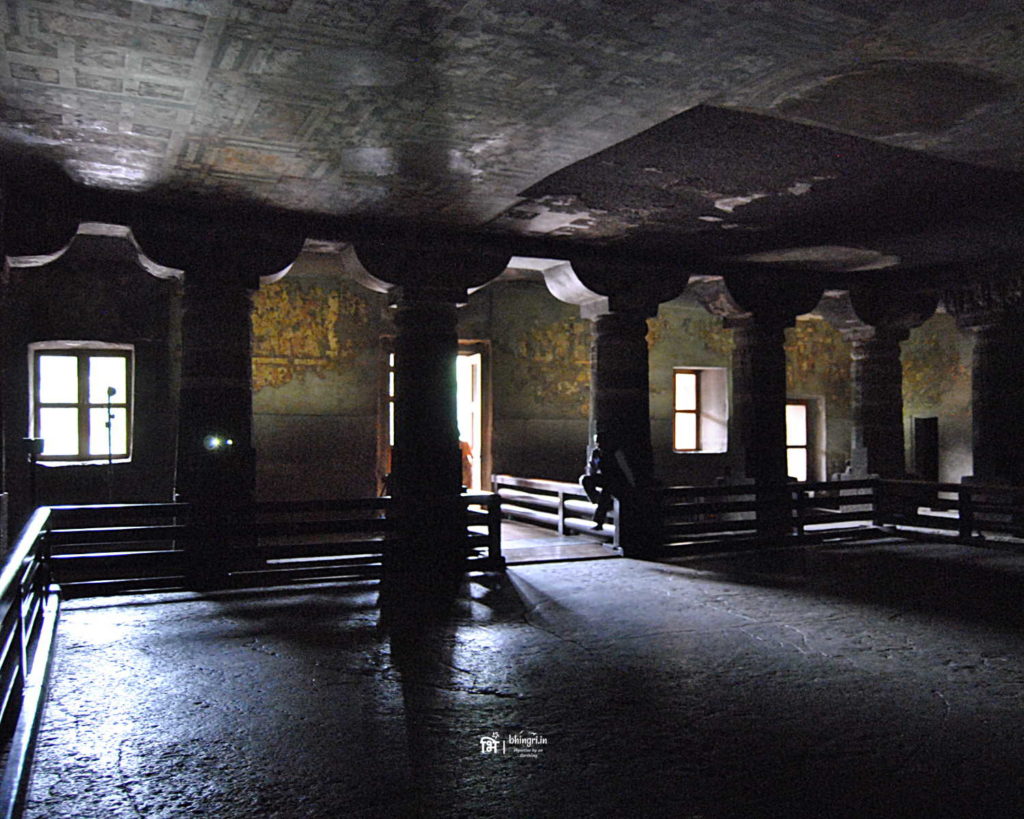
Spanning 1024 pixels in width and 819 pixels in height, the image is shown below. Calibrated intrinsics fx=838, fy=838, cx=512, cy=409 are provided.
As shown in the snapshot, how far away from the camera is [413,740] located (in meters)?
3.69

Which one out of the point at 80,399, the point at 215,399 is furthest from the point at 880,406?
the point at 80,399

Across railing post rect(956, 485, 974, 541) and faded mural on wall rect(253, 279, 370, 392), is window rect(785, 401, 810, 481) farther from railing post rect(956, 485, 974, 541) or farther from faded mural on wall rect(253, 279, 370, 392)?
faded mural on wall rect(253, 279, 370, 392)

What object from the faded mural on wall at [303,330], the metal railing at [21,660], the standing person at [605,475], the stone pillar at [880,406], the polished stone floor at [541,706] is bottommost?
the polished stone floor at [541,706]

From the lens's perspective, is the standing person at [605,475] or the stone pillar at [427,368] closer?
the stone pillar at [427,368]

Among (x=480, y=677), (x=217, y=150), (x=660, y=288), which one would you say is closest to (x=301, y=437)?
(x=660, y=288)

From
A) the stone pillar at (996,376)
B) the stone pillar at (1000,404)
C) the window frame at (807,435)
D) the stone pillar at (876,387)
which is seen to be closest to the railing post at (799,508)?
the stone pillar at (876,387)

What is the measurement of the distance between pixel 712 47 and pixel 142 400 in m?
8.02

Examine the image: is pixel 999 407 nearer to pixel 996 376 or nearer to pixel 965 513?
pixel 996 376

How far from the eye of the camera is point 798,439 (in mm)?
14938

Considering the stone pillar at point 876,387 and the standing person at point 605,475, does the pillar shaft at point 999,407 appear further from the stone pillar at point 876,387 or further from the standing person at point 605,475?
the standing person at point 605,475

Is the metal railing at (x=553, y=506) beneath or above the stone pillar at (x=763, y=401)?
beneath

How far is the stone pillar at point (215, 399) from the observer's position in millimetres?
7297

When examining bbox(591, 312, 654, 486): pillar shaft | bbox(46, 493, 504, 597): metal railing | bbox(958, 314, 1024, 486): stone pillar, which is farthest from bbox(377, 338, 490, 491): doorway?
bbox(958, 314, 1024, 486): stone pillar

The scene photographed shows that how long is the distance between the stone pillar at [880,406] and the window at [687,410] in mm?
3196
